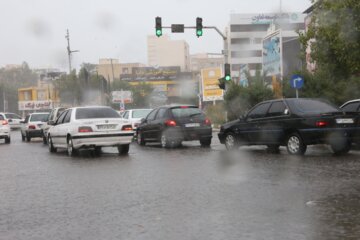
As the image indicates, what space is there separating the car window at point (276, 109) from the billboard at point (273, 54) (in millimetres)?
35478

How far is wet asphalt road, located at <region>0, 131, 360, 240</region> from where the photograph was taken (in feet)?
20.1

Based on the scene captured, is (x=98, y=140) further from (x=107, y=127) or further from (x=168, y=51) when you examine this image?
(x=168, y=51)

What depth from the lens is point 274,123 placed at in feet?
49.5

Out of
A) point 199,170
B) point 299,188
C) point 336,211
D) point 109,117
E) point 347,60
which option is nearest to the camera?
point 336,211

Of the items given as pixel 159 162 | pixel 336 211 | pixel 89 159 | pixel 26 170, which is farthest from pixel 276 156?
pixel 336 211

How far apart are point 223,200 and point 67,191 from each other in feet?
9.23

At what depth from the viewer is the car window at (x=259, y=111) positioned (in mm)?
15656

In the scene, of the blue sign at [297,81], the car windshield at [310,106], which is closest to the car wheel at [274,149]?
the car windshield at [310,106]

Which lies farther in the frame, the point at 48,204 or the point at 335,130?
the point at 335,130

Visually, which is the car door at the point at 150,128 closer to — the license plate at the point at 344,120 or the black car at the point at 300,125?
the black car at the point at 300,125

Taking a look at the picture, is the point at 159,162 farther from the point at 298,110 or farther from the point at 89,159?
the point at 298,110

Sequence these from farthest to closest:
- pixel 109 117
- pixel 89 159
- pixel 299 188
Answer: pixel 109 117 < pixel 89 159 < pixel 299 188

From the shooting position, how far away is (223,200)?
26.2ft

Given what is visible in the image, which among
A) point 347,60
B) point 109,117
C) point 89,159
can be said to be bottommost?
point 89,159
